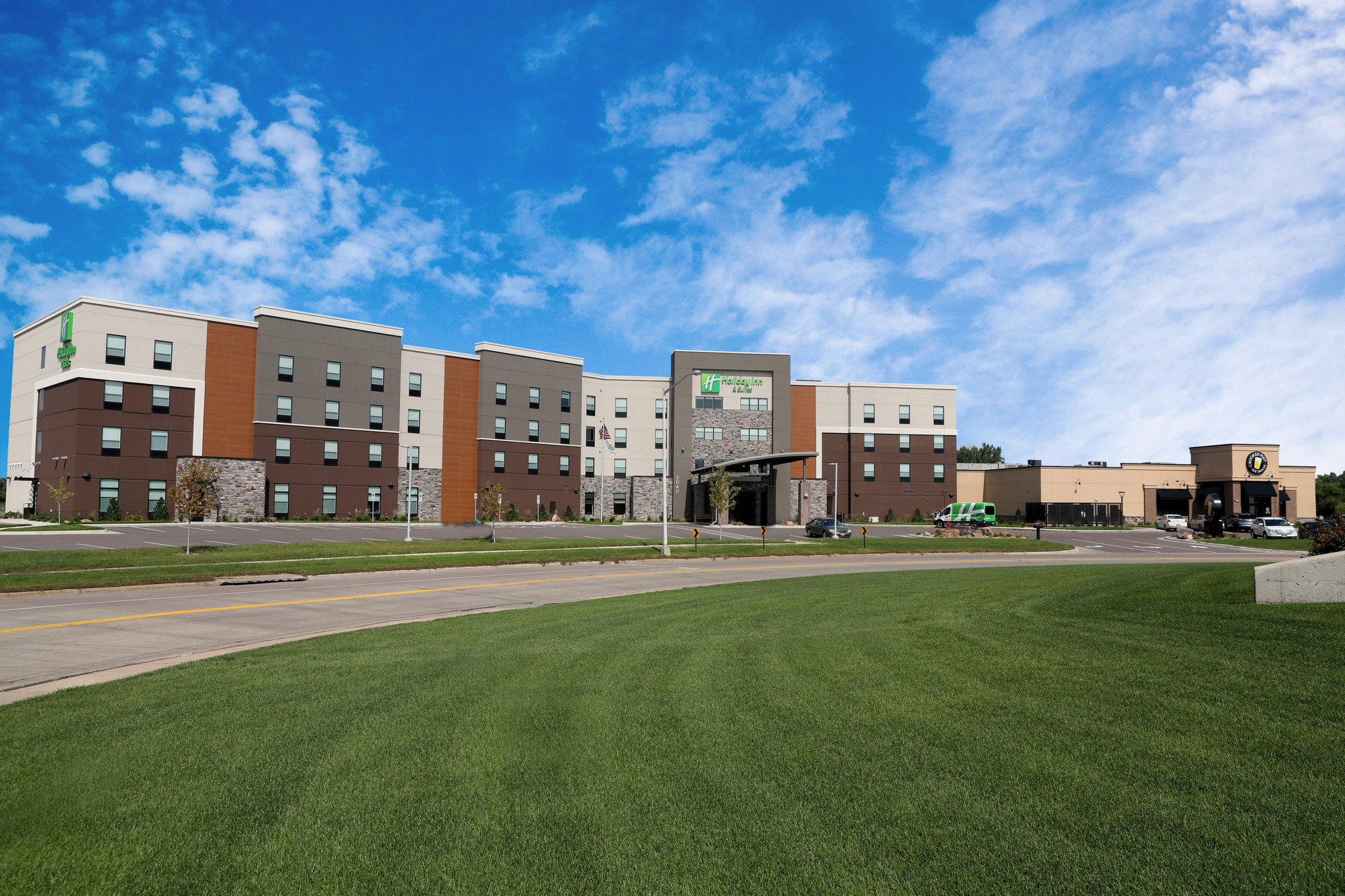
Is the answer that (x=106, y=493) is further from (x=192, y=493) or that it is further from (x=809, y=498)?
(x=809, y=498)

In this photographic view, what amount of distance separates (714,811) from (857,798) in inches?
36.4

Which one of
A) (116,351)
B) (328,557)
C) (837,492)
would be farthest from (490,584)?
(837,492)

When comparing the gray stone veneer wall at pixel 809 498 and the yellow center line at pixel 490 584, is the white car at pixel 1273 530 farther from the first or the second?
the gray stone veneer wall at pixel 809 498

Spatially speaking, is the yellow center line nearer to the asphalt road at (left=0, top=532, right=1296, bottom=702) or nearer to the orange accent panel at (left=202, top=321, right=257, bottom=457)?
the asphalt road at (left=0, top=532, right=1296, bottom=702)

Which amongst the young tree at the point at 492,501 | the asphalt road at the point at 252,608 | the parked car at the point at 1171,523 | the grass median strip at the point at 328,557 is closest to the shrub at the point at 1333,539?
the asphalt road at the point at 252,608

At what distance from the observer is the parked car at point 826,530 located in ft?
170

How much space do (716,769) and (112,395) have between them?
6137 cm

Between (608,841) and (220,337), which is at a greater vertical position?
(220,337)

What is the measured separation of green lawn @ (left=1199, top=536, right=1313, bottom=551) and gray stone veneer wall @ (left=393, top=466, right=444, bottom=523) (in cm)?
6094

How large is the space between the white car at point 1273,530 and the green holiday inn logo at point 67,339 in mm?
86929

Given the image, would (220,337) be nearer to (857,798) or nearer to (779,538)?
(779,538)

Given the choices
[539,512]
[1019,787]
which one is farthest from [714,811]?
[539,512]

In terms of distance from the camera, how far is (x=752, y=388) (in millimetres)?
77750

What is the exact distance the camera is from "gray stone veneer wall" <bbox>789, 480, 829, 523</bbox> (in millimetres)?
74875
